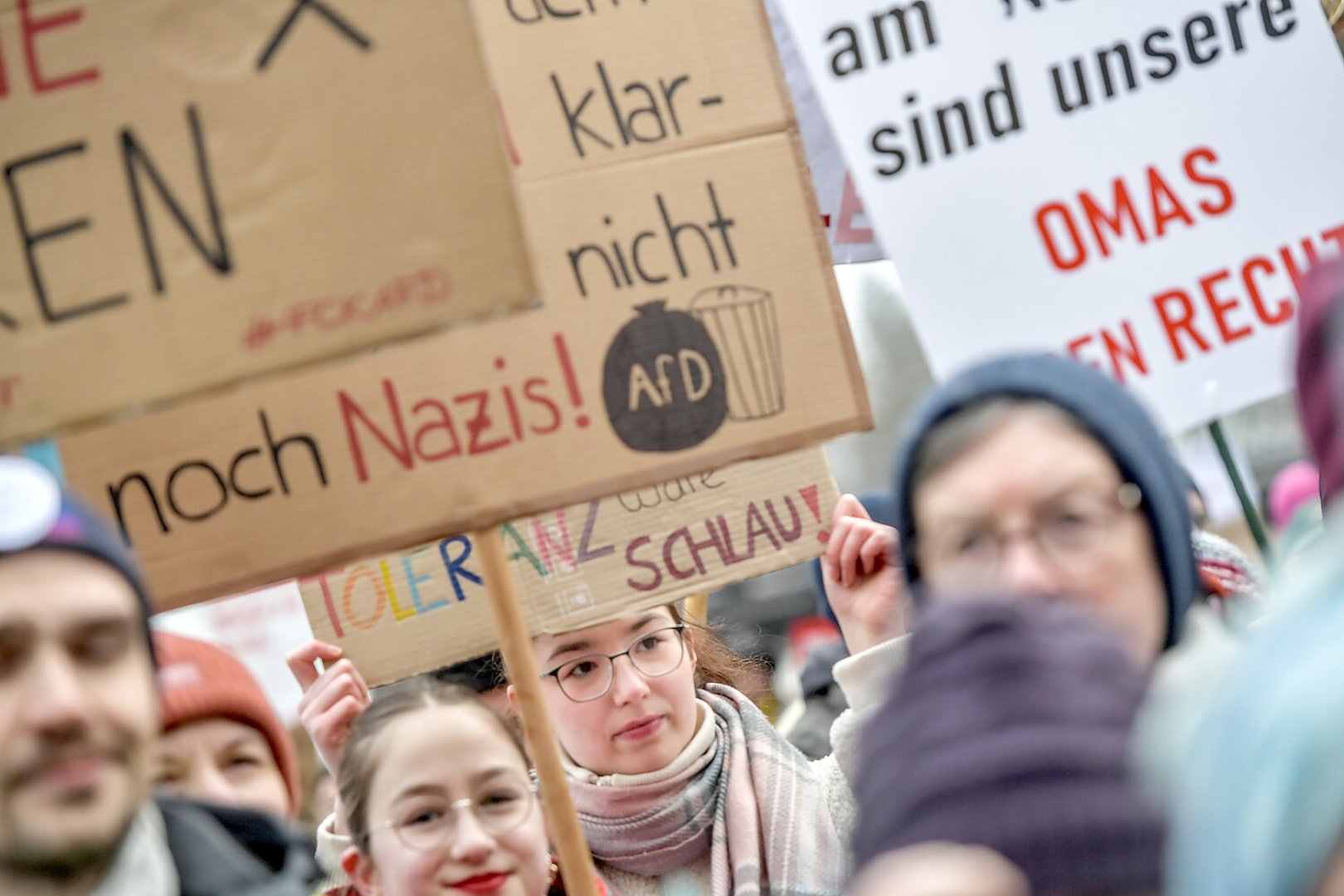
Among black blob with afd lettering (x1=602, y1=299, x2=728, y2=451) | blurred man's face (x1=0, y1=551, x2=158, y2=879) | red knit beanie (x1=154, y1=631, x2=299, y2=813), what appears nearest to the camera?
blurred man's face (x1=0, y1=551, x2=158, y2=879)

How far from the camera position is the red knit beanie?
256cm

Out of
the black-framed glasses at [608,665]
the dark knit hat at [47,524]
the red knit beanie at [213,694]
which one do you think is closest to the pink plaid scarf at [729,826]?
the black-framed glasses at [608,665]

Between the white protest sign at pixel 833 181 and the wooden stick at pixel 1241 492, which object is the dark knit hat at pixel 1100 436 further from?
the white protest sign at pixel 833 181

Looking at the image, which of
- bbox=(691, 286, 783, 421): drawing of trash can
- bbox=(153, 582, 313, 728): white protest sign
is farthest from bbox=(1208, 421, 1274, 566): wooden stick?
bbox=(153, 582, 313, 728): white protest sign

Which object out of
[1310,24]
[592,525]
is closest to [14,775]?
[592,525]

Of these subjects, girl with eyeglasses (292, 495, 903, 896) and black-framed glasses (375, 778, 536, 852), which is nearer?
black-framed glasses (375, 778, 536, 852)

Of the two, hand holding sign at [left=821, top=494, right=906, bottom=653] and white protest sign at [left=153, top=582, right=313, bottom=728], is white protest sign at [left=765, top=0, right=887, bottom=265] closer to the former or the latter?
hand holding sign at [left=821, top=494, right=906, bottom=653]

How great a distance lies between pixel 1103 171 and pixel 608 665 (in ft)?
4.20

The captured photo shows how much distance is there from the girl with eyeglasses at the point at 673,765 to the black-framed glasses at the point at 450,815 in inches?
13.0

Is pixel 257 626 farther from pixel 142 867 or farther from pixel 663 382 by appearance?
pixel 142 867

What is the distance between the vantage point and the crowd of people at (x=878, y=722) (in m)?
1.00

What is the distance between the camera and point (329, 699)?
9.03 feet

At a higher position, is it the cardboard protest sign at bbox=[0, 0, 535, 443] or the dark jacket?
the cardboard protest sign at bbox=[0, 0, 535, 443]

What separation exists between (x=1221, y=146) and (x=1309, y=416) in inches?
63.0
